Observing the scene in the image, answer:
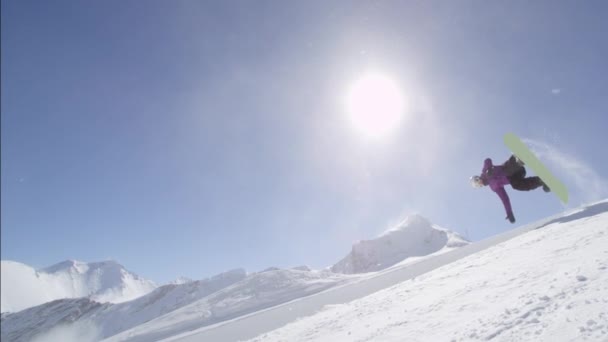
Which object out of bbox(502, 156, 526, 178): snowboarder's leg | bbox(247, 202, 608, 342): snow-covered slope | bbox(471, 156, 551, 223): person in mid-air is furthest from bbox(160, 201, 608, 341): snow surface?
bbox(502, 156, 526, 178): snowboarder's leg

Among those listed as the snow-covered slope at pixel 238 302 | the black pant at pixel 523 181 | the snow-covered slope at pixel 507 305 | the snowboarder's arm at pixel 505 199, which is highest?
the black pant at pixel 523 181

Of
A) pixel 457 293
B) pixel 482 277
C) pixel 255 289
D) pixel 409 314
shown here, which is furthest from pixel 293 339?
pixel 255 289

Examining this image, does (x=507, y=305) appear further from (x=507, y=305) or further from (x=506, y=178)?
(x=506, y=178)

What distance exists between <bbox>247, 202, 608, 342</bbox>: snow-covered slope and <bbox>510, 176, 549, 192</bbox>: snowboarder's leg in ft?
7.06

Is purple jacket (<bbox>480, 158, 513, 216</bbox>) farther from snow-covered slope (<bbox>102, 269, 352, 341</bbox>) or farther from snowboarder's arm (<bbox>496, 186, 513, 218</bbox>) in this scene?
snow-covered slope (<bbox>102, 269, 352, 341</bbox>)

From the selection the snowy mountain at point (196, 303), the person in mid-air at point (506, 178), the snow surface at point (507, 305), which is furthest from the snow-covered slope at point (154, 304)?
the person in mid-air at point (506, 178)

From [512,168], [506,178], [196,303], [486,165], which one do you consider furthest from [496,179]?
[196,303]

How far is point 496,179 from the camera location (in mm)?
9648

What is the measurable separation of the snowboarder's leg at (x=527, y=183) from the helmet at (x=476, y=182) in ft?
3.07

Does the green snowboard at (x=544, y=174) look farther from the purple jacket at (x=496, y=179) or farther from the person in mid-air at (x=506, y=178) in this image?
the purple jacket at (x=496, y=179)

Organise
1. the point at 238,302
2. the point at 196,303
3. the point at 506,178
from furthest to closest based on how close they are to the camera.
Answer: the point at 196,303, the point at 238,302, the point at 506,178

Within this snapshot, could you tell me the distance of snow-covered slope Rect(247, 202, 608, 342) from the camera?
593cm

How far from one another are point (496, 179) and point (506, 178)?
333 mm

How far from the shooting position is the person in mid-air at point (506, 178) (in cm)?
963
